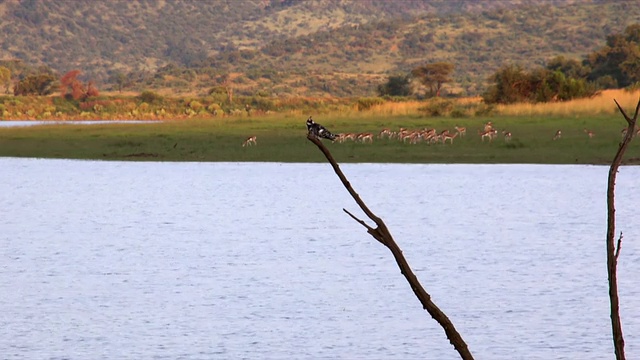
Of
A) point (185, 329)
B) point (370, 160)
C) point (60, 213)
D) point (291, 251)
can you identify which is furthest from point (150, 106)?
point (185, 329)

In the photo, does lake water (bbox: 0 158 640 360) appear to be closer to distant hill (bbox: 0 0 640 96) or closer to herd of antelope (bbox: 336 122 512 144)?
herd of antelope (bbox: 336 122 512 144)

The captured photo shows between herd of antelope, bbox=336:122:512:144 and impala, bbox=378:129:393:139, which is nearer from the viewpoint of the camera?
herd of antelope, bbox=336:122:512:144

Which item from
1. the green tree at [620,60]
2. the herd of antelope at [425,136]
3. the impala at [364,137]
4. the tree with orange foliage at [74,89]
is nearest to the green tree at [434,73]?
the green tree at [620,60]

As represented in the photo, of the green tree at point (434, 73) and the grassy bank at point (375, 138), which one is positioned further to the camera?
the green tree at point (434, 73)

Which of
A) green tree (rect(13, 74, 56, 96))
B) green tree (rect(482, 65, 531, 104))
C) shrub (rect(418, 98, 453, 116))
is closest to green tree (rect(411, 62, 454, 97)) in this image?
green tree (rect(13, 74, 56, 96))

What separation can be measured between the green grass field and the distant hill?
43542 millimetres

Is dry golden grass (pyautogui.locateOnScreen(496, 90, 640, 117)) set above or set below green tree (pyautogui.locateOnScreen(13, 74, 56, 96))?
above

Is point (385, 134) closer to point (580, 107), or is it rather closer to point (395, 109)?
point (580, 107)

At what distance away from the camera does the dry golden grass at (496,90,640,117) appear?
41.8 meters

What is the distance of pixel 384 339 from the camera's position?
10.2m

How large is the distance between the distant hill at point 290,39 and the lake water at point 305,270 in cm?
6280

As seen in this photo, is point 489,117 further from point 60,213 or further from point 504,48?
point 504,48

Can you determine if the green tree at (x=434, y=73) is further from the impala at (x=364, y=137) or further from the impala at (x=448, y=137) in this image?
the impala at (x=364, y=137)

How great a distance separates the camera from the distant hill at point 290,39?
10019cm
